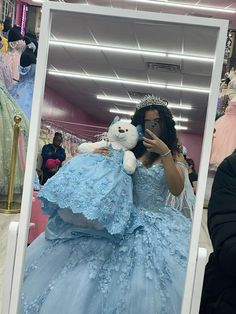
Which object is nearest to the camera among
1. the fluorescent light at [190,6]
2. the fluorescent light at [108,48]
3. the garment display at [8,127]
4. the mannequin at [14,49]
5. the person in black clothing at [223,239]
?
the person in black clothing at [223,239]

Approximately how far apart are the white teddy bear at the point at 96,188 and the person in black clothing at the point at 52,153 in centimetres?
2

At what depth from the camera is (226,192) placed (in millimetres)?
1018

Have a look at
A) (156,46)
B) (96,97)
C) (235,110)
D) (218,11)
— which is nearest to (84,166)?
(96,97)

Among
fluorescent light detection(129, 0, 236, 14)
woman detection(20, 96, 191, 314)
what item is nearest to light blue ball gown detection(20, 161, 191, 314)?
woman detection(20, 96, 191, 314)

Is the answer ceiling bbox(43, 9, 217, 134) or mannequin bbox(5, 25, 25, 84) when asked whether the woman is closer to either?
ceiling bbox(43, 9, 217, 134)

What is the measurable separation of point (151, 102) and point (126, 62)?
0.39ft

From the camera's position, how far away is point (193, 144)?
1.08 metres

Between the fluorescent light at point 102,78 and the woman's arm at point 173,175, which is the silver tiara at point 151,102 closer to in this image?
the fluorescent light at point 102,78

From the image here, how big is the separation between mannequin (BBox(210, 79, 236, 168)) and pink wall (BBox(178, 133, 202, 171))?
2246mm

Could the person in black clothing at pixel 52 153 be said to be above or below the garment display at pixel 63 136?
below

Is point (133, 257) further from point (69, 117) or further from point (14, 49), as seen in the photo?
point (14, 49)

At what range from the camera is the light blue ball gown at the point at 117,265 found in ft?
3.67

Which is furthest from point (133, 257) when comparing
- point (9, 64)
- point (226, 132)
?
point (9, 64)

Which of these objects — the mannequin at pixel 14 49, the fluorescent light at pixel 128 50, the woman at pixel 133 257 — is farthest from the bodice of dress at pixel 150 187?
the mannequin at pixel 14 49
